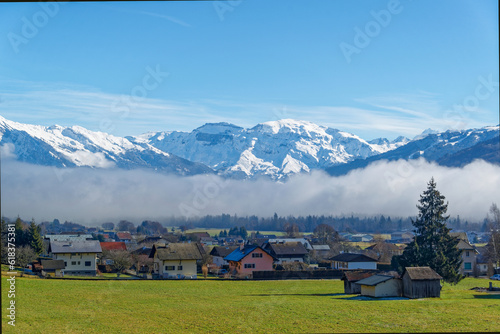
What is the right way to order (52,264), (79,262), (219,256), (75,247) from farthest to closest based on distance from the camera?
(219,256), (75,247), (79,262), (52,264)

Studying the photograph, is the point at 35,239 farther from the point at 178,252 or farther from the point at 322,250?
the point at 322,250

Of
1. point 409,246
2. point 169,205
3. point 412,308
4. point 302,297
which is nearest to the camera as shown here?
point 412,308

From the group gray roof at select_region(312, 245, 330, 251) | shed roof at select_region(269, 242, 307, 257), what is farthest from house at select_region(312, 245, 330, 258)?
shed roof at select_region(269, 242, 307, 257)

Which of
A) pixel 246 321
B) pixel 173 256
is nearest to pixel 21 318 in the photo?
pixel 246 321

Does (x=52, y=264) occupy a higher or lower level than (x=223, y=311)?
lower

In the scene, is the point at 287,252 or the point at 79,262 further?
the point at 287,252

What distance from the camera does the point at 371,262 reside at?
216ft

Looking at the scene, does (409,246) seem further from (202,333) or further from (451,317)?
(202,333)

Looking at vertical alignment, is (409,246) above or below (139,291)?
above

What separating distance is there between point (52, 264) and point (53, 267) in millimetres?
474

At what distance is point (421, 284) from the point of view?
35906mm

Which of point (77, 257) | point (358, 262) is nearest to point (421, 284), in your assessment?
point (358, 262)

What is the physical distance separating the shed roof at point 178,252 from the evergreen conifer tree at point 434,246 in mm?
20880

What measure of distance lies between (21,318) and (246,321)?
9559mm
